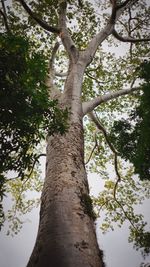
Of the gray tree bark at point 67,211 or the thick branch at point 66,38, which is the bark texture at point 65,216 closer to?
the gray tree bark at point 67,211

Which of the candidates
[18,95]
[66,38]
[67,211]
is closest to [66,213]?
[67,211]

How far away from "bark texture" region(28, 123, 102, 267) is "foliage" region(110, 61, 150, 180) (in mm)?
1207

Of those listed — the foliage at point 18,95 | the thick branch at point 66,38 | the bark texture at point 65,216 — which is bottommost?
the bark texture at point 65,216

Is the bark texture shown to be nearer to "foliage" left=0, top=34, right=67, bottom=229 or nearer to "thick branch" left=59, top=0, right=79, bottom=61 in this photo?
"foliage" left=0, top=34, right=67, bottom=229

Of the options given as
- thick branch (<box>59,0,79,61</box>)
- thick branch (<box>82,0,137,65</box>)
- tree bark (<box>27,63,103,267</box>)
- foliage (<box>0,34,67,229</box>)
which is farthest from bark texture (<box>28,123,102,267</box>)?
thick branch (<box>82,0,137,65</box>)

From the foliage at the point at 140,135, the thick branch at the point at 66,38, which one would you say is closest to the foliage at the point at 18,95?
the foliage at the point at 140,135

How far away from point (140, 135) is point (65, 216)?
2.70 meters

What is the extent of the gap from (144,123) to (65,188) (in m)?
2.05

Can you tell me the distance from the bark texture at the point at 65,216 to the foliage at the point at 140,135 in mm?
1207

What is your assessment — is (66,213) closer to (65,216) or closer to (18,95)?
(65,216)

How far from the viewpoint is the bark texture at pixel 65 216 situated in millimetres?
2750

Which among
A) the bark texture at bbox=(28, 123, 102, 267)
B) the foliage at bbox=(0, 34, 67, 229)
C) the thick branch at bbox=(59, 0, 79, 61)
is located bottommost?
the bark texture at bbox=(28, 123, 102, 267)

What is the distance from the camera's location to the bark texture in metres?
2.75

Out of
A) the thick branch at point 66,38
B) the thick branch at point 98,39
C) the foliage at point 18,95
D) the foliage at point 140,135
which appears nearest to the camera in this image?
the foliage at point 18,95
